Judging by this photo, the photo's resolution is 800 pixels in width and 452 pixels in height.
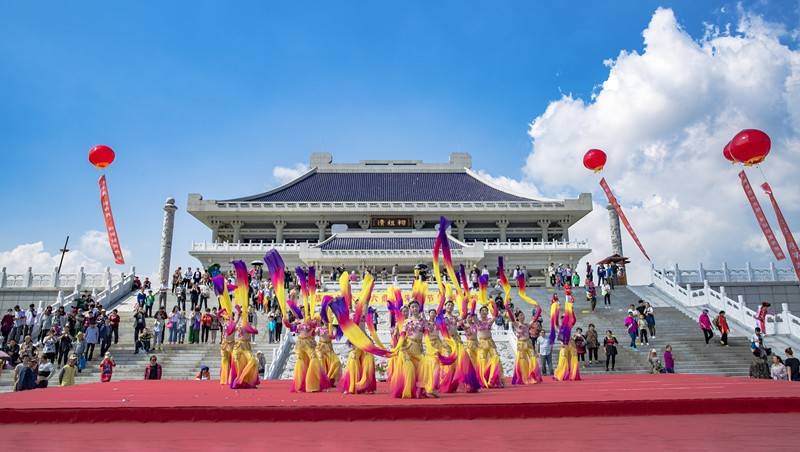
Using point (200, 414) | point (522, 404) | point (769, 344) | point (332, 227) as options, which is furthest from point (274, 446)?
point (332, 227)

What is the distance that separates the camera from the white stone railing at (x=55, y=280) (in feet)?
73.9

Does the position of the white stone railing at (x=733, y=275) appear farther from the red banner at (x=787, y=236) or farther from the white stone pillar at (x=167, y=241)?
the white stone pillar at (x=167, y=241)

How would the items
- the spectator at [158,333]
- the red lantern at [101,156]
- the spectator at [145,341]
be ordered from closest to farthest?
the spectator at [145,341] < the spectator at [158,333] < the red lantern at [101,156]

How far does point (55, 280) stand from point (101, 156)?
30.0 feet

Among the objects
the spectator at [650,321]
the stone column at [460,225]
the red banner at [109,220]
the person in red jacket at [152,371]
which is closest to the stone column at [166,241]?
the red banner at [109,220]

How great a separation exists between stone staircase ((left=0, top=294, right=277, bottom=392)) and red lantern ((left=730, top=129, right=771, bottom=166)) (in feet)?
43.8

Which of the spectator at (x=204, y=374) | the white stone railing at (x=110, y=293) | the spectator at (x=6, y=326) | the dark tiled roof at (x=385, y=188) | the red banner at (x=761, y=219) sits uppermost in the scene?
the dark tiled roof at (x=385, y=188)

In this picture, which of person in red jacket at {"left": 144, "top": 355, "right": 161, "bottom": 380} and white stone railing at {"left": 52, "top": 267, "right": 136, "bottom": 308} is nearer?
person in red jacket at {"left": 144, "top": 355, "right": 161, "bottom": 380}

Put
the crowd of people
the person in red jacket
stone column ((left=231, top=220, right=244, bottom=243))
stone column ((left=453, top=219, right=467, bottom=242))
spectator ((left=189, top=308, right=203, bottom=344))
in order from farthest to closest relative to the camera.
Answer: stone column ((left=453, top=219, right=467, bottom=242)) < stone column ((left=231, top=220, right=244, bottom=243)) < spectator ((left=189, top=308, right=203, bottom=344)) < the person in red jacket < the crowd of people

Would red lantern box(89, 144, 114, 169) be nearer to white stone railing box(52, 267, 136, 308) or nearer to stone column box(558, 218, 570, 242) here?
white stone railing box(52, 267, 136, 308)

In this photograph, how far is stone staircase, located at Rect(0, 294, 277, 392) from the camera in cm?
1187

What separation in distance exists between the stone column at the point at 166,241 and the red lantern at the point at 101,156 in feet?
25.8

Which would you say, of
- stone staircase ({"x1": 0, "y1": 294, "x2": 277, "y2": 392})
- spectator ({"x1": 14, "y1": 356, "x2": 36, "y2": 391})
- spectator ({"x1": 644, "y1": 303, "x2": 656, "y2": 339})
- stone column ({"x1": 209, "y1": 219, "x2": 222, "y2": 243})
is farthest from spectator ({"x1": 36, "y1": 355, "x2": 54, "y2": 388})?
stone column ({"x1": 209, "y1": 219, "x2": 222, "y2": 243})

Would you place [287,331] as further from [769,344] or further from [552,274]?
[552,274]
